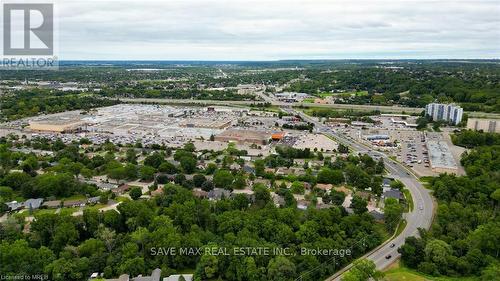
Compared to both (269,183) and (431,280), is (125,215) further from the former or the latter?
(431,280)

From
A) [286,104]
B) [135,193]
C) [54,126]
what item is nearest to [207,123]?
[54,126]

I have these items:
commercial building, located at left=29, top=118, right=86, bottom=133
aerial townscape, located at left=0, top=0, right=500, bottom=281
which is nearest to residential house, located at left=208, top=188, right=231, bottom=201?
aerial townscape, located at left=0, top=0, right=500, bottom=281

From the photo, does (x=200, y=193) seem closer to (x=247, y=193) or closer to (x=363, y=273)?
(x=247, y=193)

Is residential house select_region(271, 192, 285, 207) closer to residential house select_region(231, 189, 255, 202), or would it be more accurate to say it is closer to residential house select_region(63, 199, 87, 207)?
residential house select_region(231, 189, 255, 202)

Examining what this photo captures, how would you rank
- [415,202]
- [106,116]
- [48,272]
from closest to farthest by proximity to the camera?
1. [48,272]
2. [415,202]
3. [106,116]

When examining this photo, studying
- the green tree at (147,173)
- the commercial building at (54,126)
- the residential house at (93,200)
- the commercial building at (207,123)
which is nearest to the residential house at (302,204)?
the green tree at (147,173)

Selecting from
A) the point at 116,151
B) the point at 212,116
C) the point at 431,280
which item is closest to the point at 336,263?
the point at 431,280
